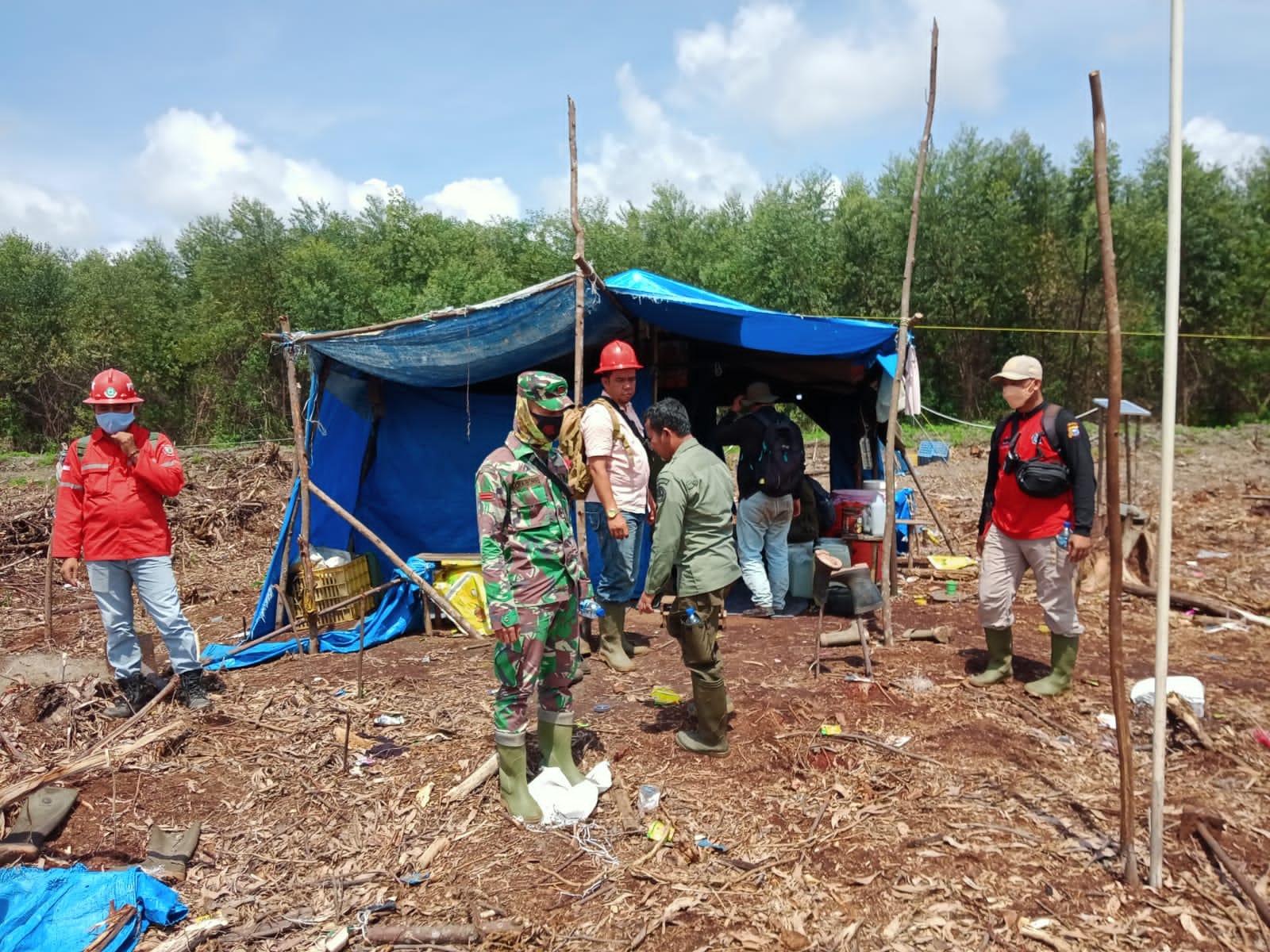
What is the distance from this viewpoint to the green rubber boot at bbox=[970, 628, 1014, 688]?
5.02 m

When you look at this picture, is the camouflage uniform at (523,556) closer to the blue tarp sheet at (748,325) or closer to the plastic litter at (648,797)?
the plastic litter at (648,797)

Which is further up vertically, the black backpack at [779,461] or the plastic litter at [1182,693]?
the black backpack at [779,461]

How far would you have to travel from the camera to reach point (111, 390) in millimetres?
4652

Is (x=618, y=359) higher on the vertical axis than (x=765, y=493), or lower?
higher

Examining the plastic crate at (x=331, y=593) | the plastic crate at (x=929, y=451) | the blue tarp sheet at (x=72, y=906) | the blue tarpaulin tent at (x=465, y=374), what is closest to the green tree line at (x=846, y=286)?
the plastic crate at (x=929, y=451)

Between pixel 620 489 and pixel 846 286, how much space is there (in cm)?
2355

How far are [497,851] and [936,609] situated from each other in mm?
4852

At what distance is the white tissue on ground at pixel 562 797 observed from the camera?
358 cm

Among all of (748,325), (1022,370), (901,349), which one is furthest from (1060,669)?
(748,325)

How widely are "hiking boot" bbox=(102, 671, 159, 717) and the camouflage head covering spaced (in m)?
3.37

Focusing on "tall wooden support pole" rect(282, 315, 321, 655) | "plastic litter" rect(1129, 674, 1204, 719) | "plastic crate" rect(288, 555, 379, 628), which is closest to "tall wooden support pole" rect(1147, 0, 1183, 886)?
"plastic litter" rect(1129, 674, 1204, 719)

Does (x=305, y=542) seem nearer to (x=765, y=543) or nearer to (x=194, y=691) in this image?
(x=194, y=691)

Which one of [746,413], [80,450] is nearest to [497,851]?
[80,450]

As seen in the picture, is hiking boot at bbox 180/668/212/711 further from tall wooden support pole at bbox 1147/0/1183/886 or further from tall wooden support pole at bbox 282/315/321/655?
tall wooden support pole at bbox 1147/0/1183/886
